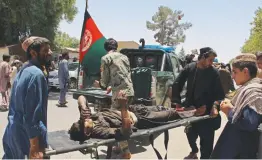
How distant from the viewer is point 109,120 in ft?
12.4

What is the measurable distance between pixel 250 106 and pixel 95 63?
18.9ft

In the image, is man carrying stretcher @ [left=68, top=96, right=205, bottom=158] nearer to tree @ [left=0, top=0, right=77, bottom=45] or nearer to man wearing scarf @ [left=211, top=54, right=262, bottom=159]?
man wearing scarf @ [left=211, top=54, right=262, bottom=159]

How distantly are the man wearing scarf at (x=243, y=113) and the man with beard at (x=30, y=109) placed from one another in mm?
1500

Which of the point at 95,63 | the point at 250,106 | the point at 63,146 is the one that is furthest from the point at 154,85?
the point at 250,106

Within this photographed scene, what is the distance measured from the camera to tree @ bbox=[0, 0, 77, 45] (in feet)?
53.8

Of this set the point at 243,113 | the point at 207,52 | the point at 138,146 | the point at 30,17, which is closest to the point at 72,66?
the point at 30,17

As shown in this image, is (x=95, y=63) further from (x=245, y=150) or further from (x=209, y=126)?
(x=245, y=150)

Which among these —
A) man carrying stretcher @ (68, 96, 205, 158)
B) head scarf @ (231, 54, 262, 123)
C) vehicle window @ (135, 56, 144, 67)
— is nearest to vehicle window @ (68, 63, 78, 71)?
vehicle window @ (135, 56, 144, 67)

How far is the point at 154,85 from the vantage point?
668cm

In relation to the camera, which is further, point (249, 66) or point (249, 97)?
point (249, 66)

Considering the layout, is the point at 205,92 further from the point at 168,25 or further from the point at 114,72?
the point at 168,25

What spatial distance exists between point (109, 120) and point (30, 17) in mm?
14710

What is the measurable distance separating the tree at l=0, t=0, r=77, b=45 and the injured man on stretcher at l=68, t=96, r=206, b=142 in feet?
43.3

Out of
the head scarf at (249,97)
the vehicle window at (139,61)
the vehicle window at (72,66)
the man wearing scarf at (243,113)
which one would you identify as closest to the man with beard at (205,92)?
the man wearing scarf at (243,113)
